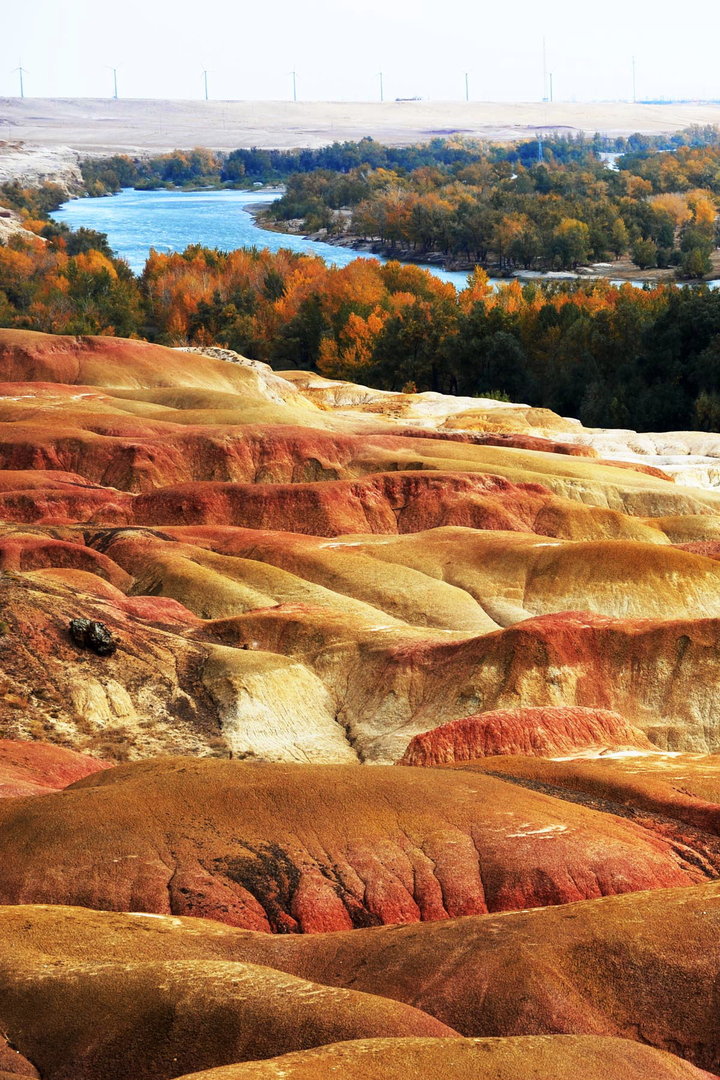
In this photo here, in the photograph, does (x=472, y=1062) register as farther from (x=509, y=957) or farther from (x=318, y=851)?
(x=318, y=851)

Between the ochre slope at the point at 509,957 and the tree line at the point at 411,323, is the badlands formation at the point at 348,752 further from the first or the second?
the tree line at the point at 411,323

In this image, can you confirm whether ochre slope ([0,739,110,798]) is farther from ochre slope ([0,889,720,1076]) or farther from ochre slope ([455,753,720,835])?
ochre slope ([455,753,720,835])

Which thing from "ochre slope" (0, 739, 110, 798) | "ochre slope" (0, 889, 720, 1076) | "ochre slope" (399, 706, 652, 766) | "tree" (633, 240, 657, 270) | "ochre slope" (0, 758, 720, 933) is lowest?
"ochre slope" (399, 706, 652, 766)

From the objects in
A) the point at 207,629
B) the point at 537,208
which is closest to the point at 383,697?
the point at 207,629

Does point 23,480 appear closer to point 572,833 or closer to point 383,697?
point 383,697

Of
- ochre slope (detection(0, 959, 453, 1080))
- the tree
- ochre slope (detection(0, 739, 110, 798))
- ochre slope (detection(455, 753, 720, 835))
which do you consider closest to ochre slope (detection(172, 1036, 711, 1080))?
ochre slope (detection(0, 959, 453, 1080))

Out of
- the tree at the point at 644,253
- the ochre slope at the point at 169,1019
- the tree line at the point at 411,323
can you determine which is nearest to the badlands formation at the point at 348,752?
the ochre slope at the point at 169,1019
